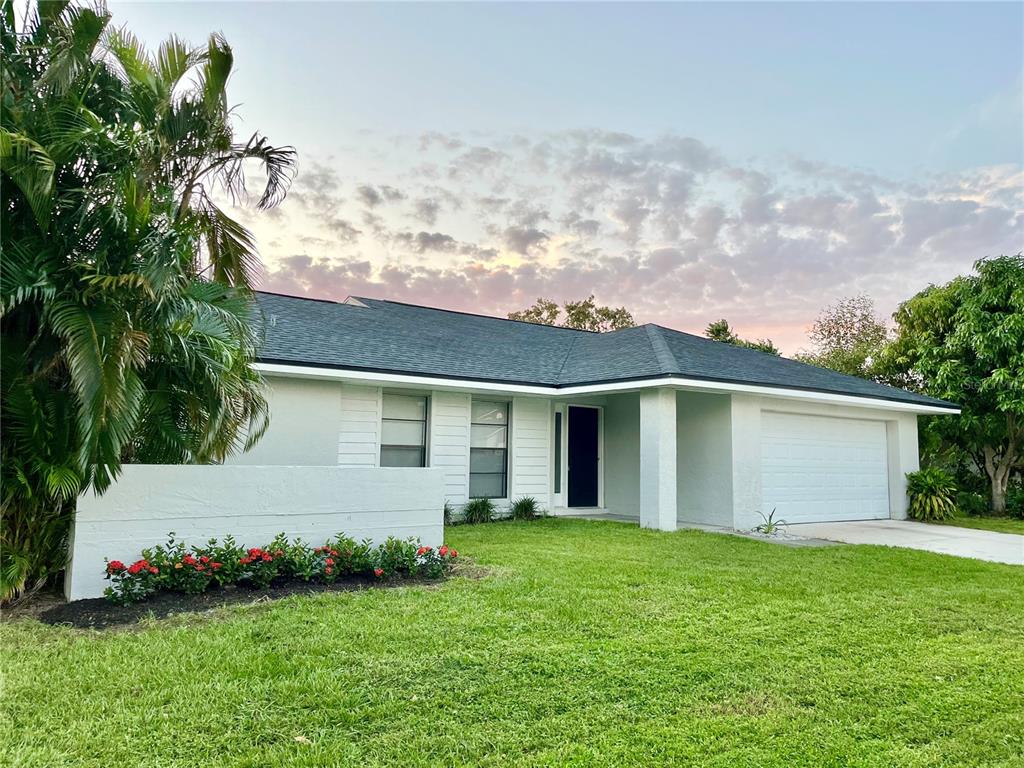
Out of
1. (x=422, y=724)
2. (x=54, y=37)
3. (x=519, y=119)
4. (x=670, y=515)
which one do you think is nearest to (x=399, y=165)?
(x=519, y=119)

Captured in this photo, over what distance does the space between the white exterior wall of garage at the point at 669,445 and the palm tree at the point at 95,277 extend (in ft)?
12.3

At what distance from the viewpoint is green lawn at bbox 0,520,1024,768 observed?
3020 mm

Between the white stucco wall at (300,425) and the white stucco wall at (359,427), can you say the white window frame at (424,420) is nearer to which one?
the white stucco wall at (359,427)

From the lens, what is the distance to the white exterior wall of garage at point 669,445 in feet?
34.4

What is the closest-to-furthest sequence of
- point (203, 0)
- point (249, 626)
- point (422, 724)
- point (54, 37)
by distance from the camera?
point (422, 724) < point (249, 626) < point (54, 37) < point (203, 0)

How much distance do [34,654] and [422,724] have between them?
2.95 m

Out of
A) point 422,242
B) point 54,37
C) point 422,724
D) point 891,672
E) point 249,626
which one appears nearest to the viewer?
point 422,724

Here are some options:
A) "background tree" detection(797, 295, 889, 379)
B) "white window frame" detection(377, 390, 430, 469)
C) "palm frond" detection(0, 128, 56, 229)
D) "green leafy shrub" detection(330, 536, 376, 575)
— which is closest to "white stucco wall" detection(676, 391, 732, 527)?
"white window frame" detection(377, 390, 430, 469)

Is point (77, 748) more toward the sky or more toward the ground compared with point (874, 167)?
more toward the ground

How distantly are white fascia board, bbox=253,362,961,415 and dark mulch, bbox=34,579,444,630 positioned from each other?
4.10 meters

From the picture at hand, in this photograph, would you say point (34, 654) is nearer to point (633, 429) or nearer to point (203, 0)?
point (203, 0)

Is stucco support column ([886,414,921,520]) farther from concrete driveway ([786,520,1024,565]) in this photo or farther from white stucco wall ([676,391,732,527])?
white stucco wall ([676,391,732,527])

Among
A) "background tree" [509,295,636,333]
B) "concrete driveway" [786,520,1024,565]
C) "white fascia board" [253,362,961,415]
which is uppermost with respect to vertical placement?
"background tree" [509,295,636,333]

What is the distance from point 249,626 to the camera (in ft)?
15.9
